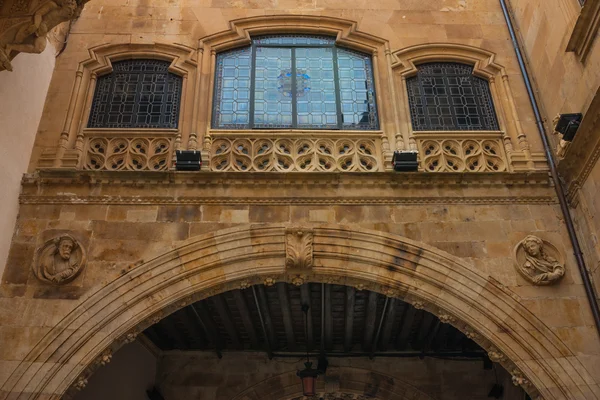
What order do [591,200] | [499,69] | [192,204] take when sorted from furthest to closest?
[499,69] < [192,204] < [591,200]

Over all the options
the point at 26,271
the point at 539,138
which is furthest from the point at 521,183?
the point at 26,271

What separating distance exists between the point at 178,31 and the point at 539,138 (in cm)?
511

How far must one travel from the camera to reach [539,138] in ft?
24.8

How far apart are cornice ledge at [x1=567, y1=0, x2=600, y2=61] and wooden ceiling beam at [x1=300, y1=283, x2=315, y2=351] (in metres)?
4.34

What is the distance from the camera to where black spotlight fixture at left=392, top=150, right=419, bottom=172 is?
23.4ft

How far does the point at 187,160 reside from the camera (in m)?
7.06

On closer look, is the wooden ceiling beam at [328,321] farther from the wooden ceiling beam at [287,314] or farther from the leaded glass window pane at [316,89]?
the leaded glass window pane at [316,89]

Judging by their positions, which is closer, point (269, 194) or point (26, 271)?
point (26, 271)

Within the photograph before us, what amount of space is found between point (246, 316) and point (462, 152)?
3902 mm

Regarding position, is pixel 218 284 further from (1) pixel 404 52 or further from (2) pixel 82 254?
(1) pixel 404 52

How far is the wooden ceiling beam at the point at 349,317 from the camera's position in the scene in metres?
8.37

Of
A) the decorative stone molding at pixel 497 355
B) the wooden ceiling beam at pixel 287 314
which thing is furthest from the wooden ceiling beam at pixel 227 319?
the decorative stone molding at pixel 497 355

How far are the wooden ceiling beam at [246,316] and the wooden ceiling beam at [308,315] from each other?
0.82 metres

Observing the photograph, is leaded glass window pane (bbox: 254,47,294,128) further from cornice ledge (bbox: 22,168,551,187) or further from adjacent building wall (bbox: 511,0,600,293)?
adjacent building wall (bbox: 511,0,600,293)
